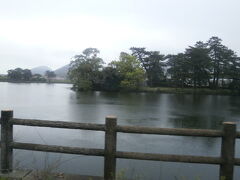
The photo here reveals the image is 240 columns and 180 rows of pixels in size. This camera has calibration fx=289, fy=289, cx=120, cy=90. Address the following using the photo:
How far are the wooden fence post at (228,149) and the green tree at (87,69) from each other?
5692cm

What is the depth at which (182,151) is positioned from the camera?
409 inches

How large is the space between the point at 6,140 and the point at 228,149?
3.21 m

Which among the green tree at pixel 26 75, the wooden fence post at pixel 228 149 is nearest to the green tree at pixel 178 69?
the wooden fence post at pixel 228 149

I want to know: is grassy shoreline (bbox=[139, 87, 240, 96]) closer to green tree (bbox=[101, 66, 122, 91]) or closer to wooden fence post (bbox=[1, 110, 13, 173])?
green tree (bbox=[101, 66, 122, 91])

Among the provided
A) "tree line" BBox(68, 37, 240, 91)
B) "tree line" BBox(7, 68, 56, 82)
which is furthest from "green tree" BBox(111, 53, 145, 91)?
"tree line" BBox(7, 68, 56, 82)

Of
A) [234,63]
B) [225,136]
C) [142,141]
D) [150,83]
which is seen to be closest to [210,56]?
[234,63]

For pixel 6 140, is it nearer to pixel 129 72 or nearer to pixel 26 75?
pixel 129 72

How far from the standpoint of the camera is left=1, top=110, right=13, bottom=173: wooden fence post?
428 cm

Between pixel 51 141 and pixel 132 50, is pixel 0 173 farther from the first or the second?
pixel 132 50

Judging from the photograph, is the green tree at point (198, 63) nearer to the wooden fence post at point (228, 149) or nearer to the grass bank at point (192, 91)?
the grass bank at point (192, 91)

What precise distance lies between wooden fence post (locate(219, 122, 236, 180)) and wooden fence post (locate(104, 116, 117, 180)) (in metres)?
1.50

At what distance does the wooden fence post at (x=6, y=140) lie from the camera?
4277mm

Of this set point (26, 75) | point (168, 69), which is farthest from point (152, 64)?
point (26, 75)

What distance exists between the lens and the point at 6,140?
4.30 metres
